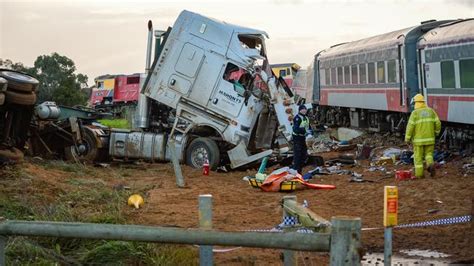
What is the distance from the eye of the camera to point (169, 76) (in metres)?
17.2

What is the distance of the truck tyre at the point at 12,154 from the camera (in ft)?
37.8

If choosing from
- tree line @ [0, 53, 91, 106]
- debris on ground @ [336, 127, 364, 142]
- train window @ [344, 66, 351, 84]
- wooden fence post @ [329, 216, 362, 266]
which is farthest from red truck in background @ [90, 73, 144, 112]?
wooden fence post @ [329, 216, 362, 266]

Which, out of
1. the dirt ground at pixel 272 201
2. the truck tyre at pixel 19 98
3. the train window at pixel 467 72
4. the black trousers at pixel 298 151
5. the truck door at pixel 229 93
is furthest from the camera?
the truck door at pixel 229 93

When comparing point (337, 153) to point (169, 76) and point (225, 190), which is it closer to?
point (169, 76)

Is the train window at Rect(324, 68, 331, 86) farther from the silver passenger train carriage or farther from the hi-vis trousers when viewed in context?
the hi-vis trousers

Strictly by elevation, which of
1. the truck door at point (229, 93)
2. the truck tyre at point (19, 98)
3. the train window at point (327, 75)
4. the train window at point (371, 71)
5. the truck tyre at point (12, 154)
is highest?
the train window at point (327, 75)

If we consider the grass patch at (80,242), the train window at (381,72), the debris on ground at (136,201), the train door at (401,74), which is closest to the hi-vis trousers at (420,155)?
the grass patch at (80,242)

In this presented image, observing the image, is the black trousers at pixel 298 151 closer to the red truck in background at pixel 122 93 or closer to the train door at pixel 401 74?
the train door at pixel 401 74

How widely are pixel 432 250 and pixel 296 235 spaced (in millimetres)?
4762

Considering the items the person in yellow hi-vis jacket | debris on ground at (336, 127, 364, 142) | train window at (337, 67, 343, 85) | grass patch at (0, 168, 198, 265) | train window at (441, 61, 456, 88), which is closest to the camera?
grass patch at (0, 168, 198, 265)

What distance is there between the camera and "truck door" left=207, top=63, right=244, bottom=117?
1686 cm

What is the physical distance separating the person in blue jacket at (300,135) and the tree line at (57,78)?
23.7 metres

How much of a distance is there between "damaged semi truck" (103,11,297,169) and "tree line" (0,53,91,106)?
21463 mm

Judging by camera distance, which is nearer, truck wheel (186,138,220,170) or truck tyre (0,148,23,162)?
truck tyre (0,148,23,162)
